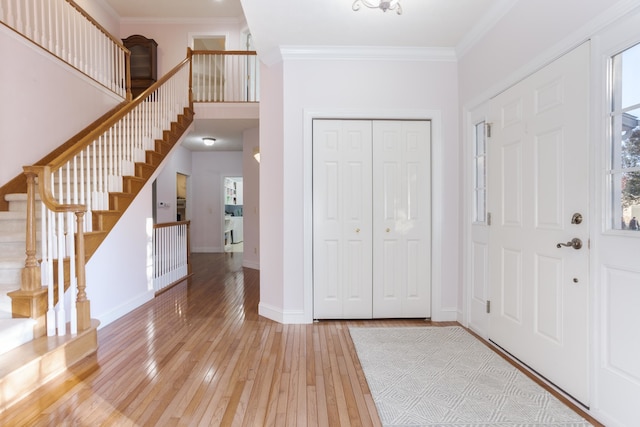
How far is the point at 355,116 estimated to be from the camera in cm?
324

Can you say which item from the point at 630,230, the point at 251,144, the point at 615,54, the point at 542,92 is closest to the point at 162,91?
the point at 251,144

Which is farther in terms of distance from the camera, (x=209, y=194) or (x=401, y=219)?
(x=209, y=194)

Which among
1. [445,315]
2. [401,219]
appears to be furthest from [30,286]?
[445,315]

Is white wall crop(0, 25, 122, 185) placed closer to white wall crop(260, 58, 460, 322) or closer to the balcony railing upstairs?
the balcony railing upstairs

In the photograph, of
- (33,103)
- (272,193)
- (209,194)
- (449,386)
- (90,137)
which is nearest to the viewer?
(449,386)

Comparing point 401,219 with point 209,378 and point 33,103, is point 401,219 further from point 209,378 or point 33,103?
point 33,103

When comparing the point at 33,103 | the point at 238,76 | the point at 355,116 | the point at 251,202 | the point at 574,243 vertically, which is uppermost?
the point at 238,76

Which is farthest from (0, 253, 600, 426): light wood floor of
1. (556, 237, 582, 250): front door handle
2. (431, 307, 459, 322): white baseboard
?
(556, 237, 582, 250): front door handle

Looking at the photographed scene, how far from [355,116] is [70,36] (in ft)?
13.8

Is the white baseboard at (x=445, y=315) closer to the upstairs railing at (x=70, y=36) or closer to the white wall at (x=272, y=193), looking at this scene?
the white wall at (x=272, y=193)

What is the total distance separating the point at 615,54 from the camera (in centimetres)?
166

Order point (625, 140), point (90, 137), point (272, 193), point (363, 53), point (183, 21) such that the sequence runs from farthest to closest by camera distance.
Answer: point (183, 21)
point (272, 193)
point (363, 53)
point (90, 137)
point (625, 140)

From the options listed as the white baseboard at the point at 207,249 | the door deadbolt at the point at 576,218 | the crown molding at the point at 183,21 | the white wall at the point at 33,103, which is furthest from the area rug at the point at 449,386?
the crown molding at the point at 183,21

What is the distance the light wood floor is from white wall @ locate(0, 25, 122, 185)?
2.20 meters
